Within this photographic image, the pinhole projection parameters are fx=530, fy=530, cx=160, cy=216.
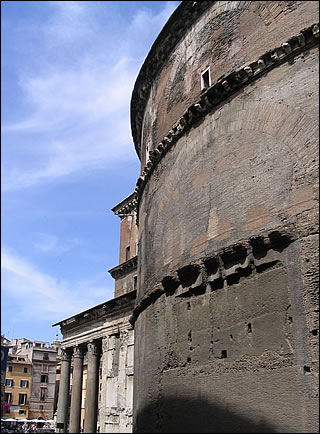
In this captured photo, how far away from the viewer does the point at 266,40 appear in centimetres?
771

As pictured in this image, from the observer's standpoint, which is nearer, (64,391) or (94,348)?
(94,348)

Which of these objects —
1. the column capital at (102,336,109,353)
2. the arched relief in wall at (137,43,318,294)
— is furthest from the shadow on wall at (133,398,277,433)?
the column capital at (102,336,109,353)

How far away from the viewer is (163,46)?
10219mm

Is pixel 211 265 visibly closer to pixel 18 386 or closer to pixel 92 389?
pixel 92 389

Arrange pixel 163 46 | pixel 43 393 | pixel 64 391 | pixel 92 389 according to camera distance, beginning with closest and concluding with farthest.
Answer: pixel 163 46 < pixel 92 389 < pixel 64 391 < pixel 43 393

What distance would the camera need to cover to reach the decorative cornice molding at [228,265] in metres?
6.49

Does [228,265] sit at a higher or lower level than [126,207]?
lower

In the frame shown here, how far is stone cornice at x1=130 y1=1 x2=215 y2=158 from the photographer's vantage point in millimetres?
9430

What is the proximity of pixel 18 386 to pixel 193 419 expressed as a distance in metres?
37.8

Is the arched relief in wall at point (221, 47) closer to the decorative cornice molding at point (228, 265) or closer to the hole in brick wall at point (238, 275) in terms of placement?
the decorative cornice molding at point (228, 265)

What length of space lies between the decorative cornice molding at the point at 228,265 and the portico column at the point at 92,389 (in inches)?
321

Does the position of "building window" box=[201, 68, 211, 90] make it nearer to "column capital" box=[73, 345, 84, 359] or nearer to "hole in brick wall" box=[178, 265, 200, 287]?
"hole in brick wall" box=[178, 265, 200, 287]

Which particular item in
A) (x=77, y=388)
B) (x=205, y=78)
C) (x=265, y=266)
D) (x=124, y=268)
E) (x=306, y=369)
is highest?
(x=205, y=78)

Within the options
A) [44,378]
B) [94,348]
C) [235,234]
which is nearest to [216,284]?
[235,234]
